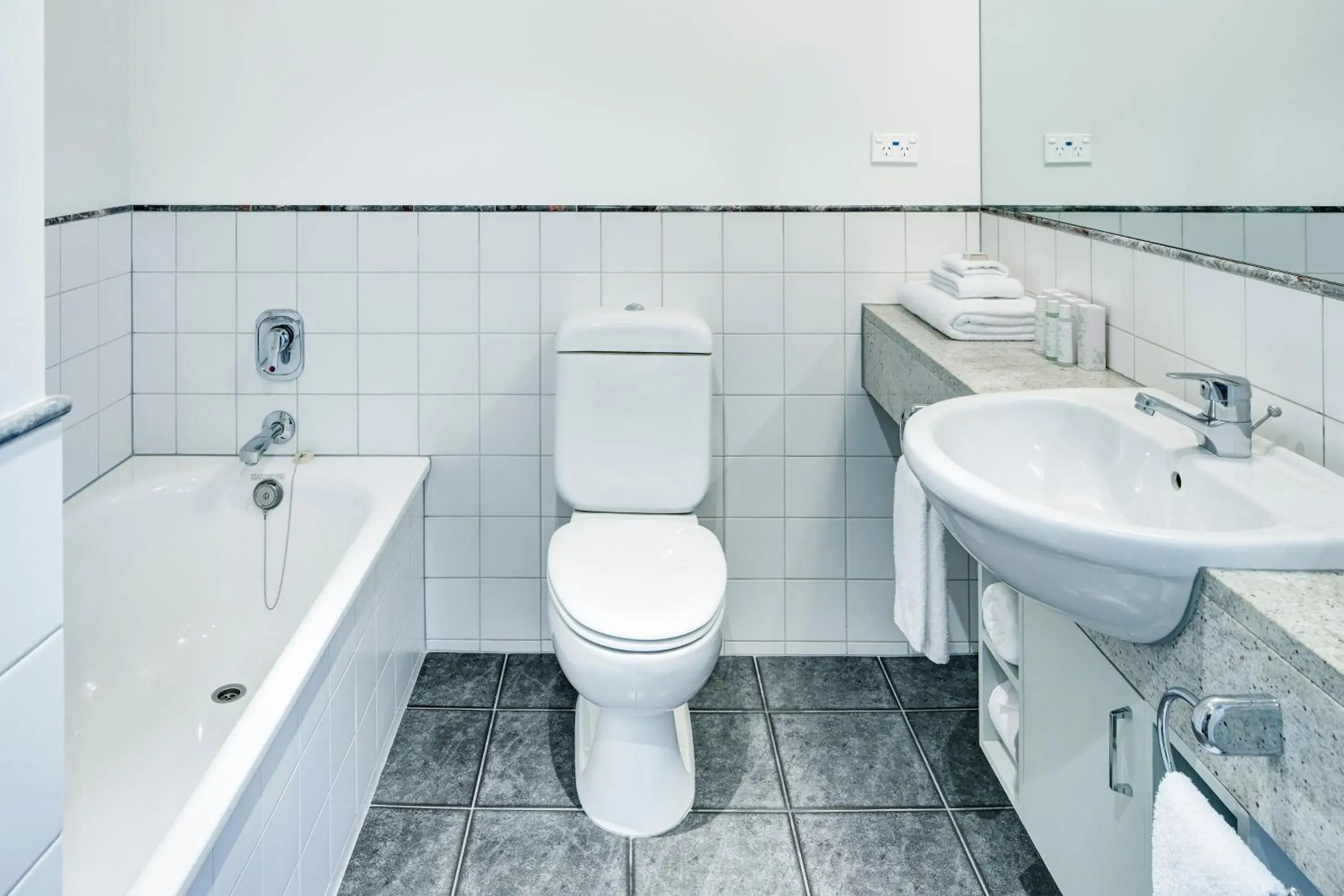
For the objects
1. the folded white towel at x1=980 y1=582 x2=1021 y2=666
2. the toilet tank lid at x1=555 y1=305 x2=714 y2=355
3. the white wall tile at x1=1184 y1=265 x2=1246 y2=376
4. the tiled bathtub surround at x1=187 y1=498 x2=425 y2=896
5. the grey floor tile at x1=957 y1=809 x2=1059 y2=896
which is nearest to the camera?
the tiled bathtub surround at x1=187 y1=498 x2=425 y2=896

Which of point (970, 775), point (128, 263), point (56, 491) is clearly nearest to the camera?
point (56, 491)

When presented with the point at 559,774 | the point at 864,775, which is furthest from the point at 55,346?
the point at 864,775

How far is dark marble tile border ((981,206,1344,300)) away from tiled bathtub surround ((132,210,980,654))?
0.44 m

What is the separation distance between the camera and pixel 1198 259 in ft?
5.69

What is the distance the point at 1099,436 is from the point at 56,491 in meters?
1.32

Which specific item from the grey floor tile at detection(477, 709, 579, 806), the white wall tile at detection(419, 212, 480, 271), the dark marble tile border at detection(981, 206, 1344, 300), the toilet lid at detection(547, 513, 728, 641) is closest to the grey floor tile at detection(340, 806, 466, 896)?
the grey floor tile at detection(477, 709, 579, 806)

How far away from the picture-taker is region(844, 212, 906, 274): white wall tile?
2.74 m

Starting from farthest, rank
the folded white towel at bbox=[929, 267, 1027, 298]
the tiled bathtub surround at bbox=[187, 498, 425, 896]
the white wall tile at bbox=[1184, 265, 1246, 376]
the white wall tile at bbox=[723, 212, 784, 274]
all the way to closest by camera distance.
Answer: the white wall tile at bbox=[723, 212, 784, 274]
the folded white towel at bbox=[929, 267, 1027, 298]
the white wall tile at bbox=[1184, 265, 1246, 376]
the tiled bathtub surround at bbox=[187, 498, 425, 896]

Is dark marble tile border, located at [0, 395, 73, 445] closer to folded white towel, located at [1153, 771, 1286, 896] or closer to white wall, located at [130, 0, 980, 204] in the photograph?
folded white towel, located at [1153, 771, 1286, 896]

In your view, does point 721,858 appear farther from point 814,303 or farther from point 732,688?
point 814,303

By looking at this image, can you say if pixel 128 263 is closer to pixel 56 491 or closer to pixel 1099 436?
pixel 56 491

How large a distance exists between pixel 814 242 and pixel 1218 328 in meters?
1.22

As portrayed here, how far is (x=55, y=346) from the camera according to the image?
234 cm

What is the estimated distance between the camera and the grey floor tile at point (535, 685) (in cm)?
262
